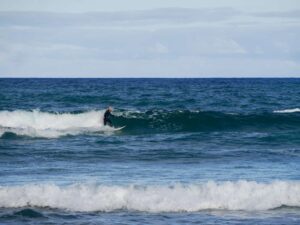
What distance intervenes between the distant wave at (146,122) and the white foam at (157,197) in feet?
42.7

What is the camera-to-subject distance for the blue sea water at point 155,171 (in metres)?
13.1

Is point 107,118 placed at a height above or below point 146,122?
above

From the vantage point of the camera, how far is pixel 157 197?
13820mm

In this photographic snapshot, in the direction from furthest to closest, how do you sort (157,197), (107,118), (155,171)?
(107,118), (155,171), (157,197)

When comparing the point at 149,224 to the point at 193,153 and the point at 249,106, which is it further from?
the point at 249,106

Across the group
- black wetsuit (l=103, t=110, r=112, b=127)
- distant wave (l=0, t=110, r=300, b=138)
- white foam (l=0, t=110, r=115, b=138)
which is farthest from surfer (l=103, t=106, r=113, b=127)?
white foam (l=0, t=110, r=115, b=138)

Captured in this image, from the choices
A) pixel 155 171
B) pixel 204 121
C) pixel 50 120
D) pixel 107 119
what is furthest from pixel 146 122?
pixel 155 171

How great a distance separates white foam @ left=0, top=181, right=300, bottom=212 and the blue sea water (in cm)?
2

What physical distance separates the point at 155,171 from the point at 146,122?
13.2m

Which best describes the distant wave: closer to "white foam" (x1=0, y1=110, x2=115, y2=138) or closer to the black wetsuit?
"white foam" (x1=0, y1=110, x2=115, y2=138)

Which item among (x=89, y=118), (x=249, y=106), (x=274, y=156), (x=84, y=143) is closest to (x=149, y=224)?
(x=274, y=156)

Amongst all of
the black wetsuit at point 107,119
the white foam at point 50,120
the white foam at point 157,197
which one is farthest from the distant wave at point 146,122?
the white foam at point 157,197

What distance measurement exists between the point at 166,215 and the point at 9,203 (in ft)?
11.1

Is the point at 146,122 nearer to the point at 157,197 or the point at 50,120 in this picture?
the point at 50,120
